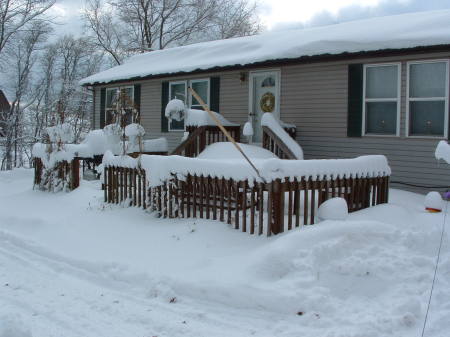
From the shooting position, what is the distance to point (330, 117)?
38.2 ft

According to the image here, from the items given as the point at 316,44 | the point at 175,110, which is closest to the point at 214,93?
the point at 175,110

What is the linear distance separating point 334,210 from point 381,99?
481cm

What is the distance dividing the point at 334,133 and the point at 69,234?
660 centimetres

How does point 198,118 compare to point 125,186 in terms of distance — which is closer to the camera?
point 125,186

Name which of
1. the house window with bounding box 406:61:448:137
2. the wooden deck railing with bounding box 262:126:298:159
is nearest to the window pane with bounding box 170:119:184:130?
the wooden deck railing with bounding box 262:126:298:159

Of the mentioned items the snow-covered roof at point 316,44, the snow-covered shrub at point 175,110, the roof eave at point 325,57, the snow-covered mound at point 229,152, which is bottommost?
the snow-covered mound at point 229,152

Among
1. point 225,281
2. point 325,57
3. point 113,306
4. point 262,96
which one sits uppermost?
point 325,57

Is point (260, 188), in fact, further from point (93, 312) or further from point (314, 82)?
point (314, 82)

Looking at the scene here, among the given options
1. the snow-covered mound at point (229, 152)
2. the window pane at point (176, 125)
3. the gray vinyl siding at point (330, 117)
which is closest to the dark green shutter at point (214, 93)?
the gray vinyl siding at point (330, 117)

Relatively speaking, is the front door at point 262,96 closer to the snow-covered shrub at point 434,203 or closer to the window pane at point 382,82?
the window pane at point 382,82

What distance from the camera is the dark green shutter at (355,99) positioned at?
436 inches

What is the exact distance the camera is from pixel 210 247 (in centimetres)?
655

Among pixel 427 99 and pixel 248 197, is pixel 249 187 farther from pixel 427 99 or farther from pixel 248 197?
pixel 427 99

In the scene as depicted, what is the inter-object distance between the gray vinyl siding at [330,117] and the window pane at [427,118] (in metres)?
0.18
